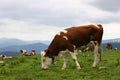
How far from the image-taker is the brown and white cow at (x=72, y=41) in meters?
24.8

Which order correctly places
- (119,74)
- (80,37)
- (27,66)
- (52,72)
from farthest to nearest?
(27,66), (80,37), (52,72), (119,74)

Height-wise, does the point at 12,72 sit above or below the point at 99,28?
below

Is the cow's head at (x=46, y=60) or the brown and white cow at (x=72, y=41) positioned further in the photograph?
the cow's head at (x=46, y=60)

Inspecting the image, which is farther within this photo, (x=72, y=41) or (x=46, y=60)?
(x=46, y=60)

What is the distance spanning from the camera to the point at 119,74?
69.3ft

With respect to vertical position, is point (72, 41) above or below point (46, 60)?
above

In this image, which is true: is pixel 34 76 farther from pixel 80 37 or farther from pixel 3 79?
pixel 80 37

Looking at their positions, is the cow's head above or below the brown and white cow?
below

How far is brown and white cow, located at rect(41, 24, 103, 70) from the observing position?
2478cm

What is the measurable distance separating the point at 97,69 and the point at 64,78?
12.0 ft

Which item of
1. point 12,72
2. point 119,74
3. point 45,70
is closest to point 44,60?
point 45,70

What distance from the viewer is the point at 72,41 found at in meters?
25.0

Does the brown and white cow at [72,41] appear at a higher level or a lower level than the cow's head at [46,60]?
higher

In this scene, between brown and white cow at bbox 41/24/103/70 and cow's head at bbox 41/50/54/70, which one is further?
cow's head at bbox 41/50/54/70
